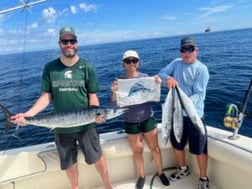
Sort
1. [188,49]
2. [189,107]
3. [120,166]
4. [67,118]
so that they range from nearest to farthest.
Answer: [67,118] < [189,107] < [188,49] < [120,166]

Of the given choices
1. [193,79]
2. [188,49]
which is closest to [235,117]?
[193,79]

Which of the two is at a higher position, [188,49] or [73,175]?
[188,49]

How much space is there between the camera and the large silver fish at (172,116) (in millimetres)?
3178

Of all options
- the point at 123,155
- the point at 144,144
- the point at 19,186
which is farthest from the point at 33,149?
the point at 144,144

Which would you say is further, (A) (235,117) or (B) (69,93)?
(A) (235,117)

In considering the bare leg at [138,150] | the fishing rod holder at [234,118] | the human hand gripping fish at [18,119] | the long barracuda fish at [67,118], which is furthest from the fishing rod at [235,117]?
the human hand gripping fish at [18,119]

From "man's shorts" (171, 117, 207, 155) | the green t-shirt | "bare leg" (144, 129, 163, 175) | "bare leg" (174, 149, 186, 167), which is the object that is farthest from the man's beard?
"bare leg" (174, 149, 186, 167)

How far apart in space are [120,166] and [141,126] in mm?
697

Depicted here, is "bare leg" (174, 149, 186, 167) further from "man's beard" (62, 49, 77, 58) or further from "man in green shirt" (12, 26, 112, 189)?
"man's beard" (62, 49, 77, 58)

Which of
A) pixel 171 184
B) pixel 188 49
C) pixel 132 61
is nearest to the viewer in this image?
pixel 188 49

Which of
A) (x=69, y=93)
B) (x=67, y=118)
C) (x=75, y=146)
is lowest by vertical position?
(x=75, y=146)

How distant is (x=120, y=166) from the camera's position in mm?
3861

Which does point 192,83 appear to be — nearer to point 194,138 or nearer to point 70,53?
point 194,138

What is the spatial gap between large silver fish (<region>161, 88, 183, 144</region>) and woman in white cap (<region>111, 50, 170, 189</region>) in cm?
26
